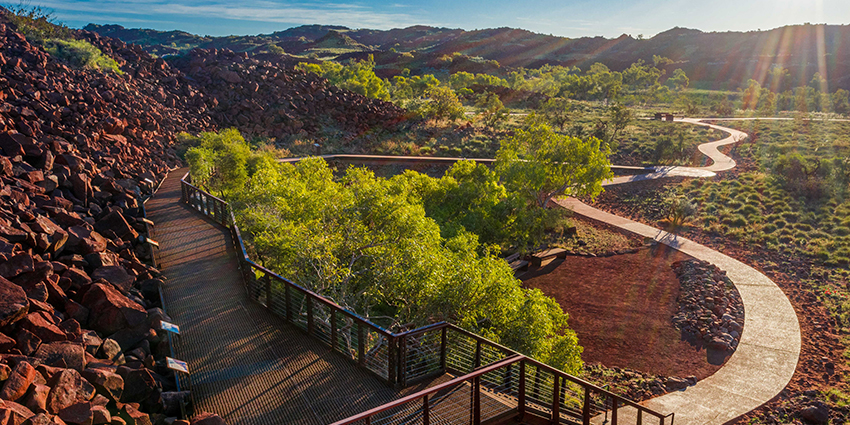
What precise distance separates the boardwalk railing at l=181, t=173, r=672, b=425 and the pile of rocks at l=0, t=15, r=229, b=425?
266 centimetres

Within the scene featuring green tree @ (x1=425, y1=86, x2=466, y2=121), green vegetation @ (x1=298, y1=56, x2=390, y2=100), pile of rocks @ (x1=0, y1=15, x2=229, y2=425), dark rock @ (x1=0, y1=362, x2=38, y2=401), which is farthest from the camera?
green vegetation @ (x1=298, y1=56, x2=390, y2=100)

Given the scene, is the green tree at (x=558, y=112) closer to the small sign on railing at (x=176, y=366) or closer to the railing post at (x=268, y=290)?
the railing post at (x=268, y=290)

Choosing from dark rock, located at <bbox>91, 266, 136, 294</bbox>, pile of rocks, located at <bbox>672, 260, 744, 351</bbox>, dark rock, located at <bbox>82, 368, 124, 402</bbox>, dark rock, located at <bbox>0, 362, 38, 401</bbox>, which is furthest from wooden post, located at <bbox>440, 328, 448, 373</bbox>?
pile of rocks, located at <bbox>672, 260, 744, 351</bbox>

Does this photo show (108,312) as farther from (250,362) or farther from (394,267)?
(394,267)

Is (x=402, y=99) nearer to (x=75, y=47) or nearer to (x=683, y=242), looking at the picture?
(x=75, y=47)

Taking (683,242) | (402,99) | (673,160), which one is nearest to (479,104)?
(402,99)

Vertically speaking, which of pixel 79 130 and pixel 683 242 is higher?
pixel 79 130

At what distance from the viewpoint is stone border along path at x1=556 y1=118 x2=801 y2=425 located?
1358 cm

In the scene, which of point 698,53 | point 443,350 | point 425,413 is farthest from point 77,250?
point 698,53

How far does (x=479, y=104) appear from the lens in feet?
227

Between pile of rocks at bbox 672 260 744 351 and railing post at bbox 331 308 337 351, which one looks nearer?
railing post at bbox 331 308 337 351

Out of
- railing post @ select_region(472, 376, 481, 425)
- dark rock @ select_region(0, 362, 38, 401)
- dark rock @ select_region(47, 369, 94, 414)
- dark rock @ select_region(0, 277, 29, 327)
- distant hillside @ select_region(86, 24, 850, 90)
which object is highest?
distant hillside @ select_region(86, 24, 850, 90)

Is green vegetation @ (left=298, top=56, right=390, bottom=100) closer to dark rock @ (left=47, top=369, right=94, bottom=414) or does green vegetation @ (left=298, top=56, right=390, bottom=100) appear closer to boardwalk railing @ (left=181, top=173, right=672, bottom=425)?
boardwalk railing @ (left=181, top=173, right=672, bottom=425)

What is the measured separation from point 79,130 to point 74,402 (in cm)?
2140
